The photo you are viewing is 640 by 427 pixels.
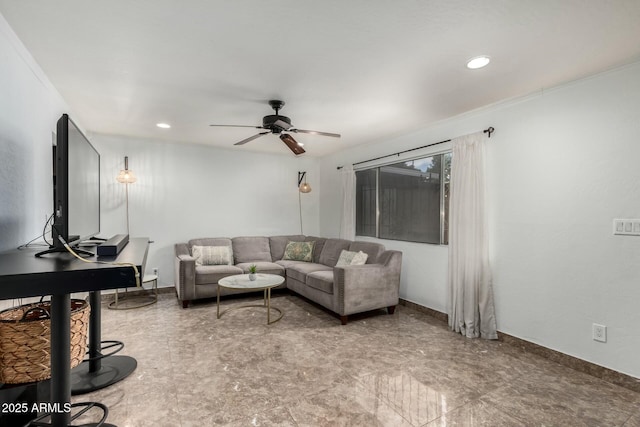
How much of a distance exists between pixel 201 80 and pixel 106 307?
3295 millimetres

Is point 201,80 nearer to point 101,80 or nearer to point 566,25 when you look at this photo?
point 101,80

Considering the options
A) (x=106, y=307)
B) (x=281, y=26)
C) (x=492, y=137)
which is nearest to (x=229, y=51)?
(x=281, y=26)

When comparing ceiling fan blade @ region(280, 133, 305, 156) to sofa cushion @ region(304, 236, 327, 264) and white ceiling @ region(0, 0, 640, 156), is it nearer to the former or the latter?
white ceiling @ region(0, 0, 640, 156)

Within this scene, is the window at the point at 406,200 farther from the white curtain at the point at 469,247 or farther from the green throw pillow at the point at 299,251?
the green throw pillow at the point at 299,251

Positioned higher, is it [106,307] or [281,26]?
[281,26]

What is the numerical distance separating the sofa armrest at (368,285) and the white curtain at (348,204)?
1227 millimetres

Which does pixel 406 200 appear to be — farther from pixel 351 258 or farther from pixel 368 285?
pixel 368 285

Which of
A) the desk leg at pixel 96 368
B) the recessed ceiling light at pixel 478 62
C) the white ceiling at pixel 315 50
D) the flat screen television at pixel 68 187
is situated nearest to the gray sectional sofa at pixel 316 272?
the desk leg at pixel 96 368

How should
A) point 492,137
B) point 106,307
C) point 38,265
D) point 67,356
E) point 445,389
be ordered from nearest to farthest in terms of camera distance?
1. point 38,265
2. point 67,356
3. point 445,389
4. point 492,137
5. point 106,307

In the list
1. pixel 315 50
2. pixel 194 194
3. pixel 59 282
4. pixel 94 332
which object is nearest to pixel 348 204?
pixel 194 194

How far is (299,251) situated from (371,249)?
1.46 metres

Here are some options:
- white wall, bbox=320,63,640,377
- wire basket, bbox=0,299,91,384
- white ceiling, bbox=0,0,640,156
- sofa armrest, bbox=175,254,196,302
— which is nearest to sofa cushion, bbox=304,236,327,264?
sofa armrest, bbox=175,254,196,302

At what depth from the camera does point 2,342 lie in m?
1.50

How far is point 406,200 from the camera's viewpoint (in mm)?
4398
